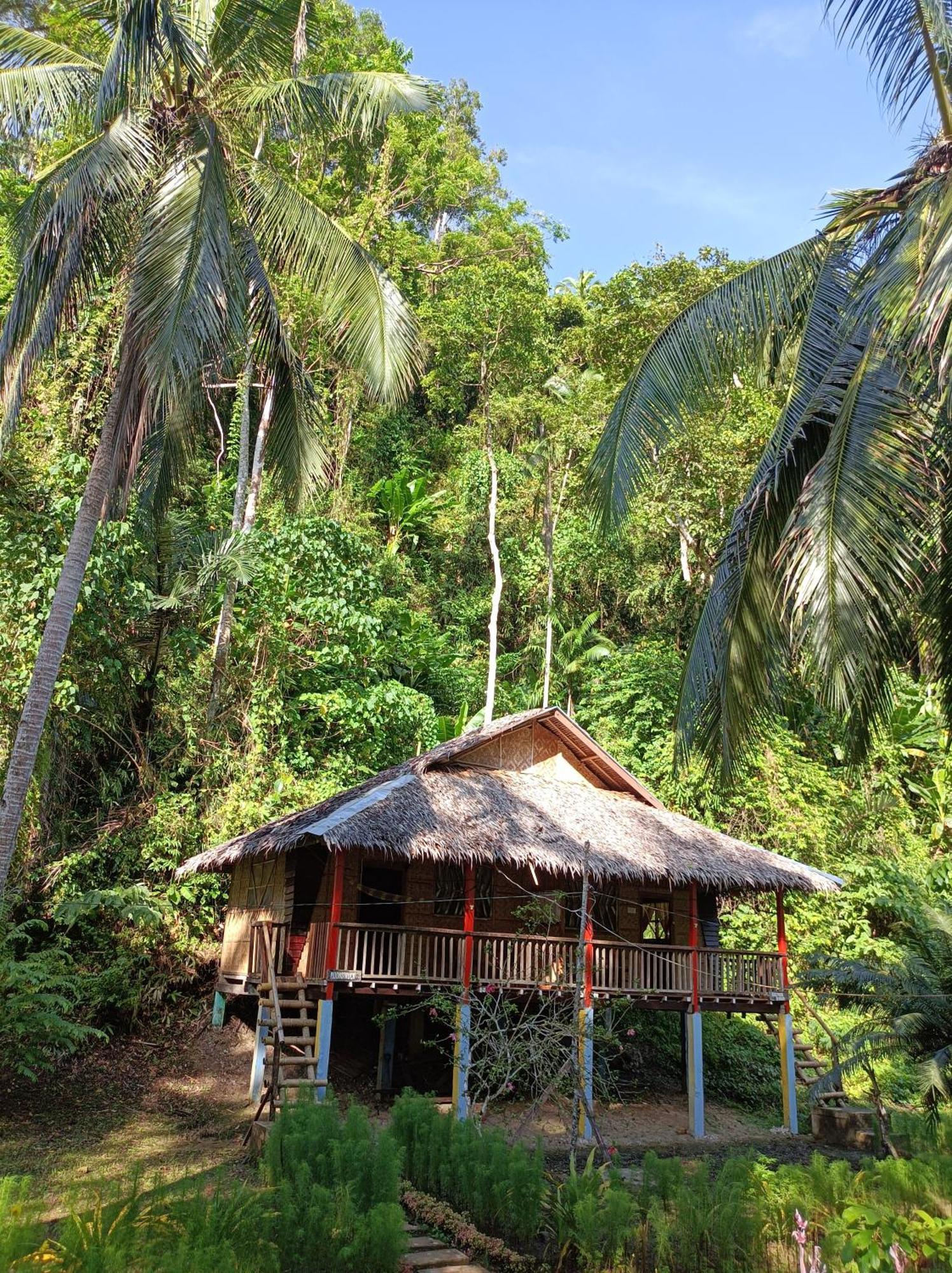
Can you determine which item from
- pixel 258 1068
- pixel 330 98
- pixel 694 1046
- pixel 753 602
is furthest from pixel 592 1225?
pixel 330 98

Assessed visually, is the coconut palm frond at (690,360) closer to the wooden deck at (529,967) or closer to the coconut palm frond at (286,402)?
the coconut palm frond at (286,402)

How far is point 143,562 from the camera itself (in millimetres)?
15953

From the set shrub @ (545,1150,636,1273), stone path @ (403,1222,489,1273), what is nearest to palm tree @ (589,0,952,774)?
shrub @ (545,1150,636,1273)

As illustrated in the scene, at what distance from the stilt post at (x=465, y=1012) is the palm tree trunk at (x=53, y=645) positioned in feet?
17.9

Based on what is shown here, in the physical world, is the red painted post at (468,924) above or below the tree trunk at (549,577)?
below

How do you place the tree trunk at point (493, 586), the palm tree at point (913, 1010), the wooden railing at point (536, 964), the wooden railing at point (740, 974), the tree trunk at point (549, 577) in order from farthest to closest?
the tree trunk at point (549, 577) → the tree trunk at point (493, 586) → the wooden railing at point (740, 974) → the wooden railing at point (536, 964) → the palm tree at point (913, 1010)

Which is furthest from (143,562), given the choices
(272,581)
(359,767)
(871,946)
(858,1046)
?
(871,946)

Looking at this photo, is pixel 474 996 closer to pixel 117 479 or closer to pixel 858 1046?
pixel 858 1046

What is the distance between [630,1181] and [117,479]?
822cm

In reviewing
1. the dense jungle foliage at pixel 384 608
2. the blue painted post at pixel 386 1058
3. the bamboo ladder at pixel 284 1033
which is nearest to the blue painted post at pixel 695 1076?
the dense jungle foliage at pixel 384 608

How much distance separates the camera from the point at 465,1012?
12.2 metres

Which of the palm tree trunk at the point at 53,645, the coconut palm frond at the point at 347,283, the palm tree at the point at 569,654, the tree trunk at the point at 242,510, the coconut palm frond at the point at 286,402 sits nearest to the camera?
the palm tree trunk at the point at 53,645

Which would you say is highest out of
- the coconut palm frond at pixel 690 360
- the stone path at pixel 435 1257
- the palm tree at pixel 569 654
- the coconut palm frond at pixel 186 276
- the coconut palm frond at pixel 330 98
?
the coconut palm frond at pixel 330 98

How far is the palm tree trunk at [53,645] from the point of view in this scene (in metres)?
8.99
